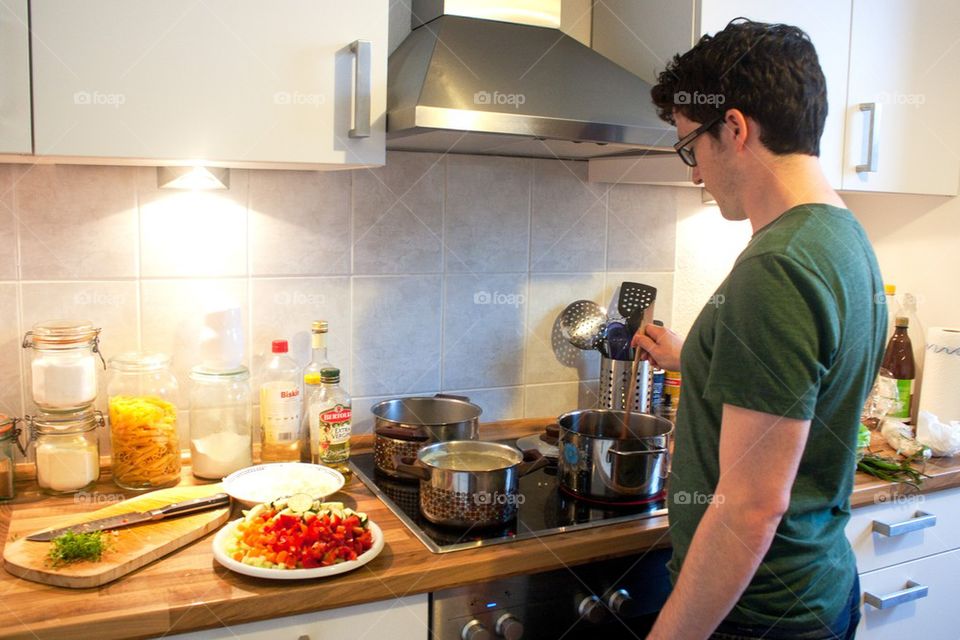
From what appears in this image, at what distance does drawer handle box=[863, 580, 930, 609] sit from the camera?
1719 mm

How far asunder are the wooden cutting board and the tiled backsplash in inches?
12.0

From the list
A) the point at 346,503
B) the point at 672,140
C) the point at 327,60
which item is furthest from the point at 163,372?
the point at 672,140

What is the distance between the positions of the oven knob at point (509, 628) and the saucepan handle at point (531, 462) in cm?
38

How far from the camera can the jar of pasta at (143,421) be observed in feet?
4.76

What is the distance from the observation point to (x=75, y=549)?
1146mm

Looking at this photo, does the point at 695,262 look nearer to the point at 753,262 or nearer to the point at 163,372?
the point at 753,262

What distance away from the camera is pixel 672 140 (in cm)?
151

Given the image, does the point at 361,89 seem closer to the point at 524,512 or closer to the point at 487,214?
the point at 487,214

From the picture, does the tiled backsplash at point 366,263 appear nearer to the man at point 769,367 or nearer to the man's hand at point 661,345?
the man's hand at point 661,345

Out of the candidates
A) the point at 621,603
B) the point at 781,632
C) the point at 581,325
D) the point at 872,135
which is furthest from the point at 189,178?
the point at 872,135

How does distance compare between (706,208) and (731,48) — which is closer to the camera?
(731,48)

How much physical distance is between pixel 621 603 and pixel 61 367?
0.99 meters

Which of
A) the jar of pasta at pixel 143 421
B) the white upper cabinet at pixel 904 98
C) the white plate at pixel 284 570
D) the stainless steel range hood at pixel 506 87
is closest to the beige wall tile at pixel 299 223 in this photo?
the stainless steel range hood at pixel 506 87

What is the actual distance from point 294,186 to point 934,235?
1.54 meters
